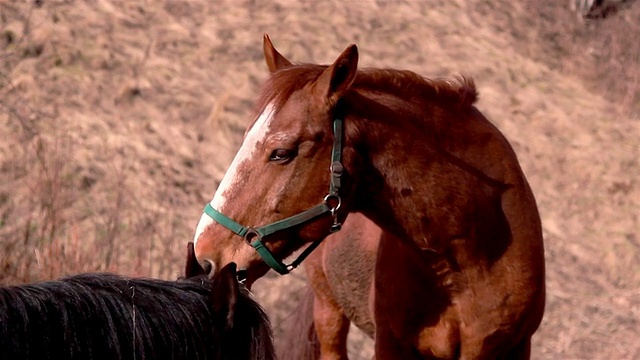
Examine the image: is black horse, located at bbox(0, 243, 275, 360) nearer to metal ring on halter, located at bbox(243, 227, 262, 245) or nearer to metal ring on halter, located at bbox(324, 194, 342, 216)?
metal ring on halter, located at bbox(243, 227, 262, 245)

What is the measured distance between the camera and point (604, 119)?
1280 centimetres

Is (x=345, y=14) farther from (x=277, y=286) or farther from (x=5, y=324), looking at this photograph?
(x=5, y=324)

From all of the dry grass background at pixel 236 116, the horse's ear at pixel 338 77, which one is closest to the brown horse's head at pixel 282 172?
the horse's ear at pixel 338 77

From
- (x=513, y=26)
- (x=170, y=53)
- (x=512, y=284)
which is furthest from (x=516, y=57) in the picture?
(x=512, y=284)

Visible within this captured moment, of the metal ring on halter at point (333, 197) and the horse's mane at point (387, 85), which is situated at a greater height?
the horse's mane at point (387, 85)

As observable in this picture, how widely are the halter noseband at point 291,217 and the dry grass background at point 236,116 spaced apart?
8.02 ft

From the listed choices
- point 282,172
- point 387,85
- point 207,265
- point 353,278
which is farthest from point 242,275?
point 353,278

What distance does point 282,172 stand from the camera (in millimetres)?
3865

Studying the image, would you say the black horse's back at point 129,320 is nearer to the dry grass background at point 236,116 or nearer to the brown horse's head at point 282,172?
the brown horse's head at point 282,172

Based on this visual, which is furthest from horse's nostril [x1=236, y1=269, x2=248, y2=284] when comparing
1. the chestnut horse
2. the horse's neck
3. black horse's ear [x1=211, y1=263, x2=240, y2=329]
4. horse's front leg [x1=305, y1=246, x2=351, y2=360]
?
horse's front leg [x1=305, y1=246, x2=351, y2=360]

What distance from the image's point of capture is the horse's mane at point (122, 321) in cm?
217

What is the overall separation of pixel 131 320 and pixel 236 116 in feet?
26.8

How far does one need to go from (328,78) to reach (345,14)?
363 inches

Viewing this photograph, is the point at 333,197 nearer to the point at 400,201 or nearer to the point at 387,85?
the point at 400,201
